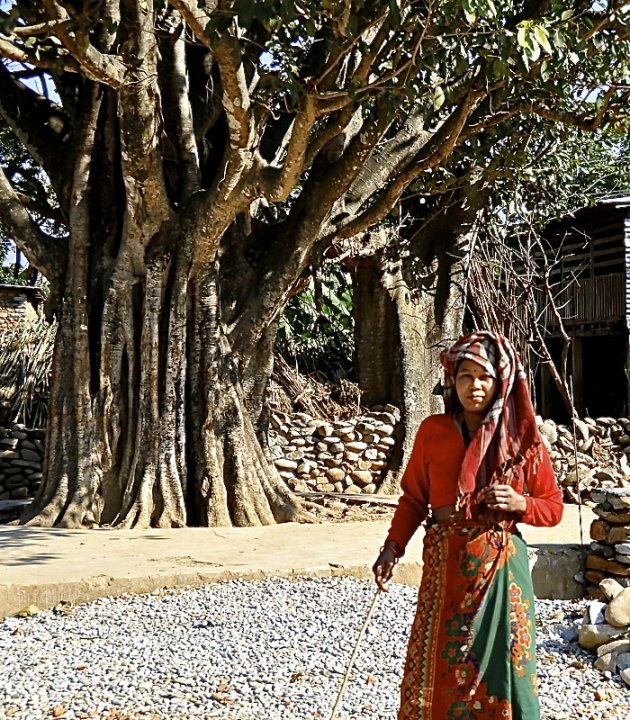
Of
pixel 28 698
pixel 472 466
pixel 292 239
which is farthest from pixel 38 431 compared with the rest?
pixel 472 466

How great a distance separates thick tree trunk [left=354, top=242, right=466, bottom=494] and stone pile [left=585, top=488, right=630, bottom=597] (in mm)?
6097

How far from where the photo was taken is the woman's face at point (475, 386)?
3041 mm

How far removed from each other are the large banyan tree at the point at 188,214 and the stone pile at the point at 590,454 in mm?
5059

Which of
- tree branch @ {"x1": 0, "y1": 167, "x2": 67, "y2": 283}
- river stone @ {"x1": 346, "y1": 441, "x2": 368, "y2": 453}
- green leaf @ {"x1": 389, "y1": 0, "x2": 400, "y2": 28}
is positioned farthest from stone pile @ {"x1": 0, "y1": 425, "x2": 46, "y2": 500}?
green leaf @ {"x1": 389, "y1": 0, "x2": 400, "y2": 28}

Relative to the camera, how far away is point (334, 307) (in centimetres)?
1759

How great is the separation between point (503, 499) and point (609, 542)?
4.06m

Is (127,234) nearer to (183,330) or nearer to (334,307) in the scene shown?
(183,330)

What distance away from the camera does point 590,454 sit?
14.2m

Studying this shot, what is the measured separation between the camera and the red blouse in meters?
3.04

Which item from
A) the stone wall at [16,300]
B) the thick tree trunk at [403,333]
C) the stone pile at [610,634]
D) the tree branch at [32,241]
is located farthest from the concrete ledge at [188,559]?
the stone wall at [16,300]

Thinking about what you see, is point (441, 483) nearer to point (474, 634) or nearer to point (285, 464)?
point (474, 634)

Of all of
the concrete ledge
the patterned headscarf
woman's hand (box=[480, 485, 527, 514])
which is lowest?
the concrete ledge

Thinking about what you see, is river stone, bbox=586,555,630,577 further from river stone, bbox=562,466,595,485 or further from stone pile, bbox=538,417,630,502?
stone pile, bbox=538,417,630,502

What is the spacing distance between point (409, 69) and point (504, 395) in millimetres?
4661
